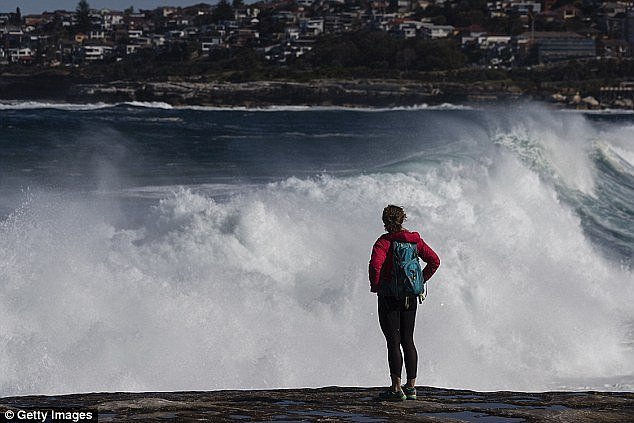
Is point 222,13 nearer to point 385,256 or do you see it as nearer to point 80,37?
point 80,37

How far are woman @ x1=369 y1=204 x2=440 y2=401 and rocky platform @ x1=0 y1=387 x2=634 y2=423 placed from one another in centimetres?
16

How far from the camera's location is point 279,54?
487 feet

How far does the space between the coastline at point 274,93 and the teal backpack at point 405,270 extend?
336 feet

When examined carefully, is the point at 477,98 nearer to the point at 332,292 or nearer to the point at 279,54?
the point at 279,54

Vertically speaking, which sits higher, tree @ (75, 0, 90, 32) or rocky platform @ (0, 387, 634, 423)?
rocky platform @ (0, 387, 634, 423)

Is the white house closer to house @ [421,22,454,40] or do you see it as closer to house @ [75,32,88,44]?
house @ [75,32,88,44]

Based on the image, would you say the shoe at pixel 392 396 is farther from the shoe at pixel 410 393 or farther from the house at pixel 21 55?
the house at pixel 21 55

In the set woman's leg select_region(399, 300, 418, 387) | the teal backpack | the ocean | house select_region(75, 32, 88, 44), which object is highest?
the teal backpack

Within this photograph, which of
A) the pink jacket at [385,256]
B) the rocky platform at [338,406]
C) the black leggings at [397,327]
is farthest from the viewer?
the black leggings at [397,327]

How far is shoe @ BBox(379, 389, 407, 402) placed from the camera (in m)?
7.57

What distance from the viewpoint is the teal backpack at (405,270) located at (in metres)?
7.28

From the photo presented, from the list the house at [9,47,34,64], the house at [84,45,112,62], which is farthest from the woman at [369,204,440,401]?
the house at [84,45,112,62]

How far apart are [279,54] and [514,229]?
133 m

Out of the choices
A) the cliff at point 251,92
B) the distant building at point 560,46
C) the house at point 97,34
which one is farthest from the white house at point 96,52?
the distant building at point 560,46
